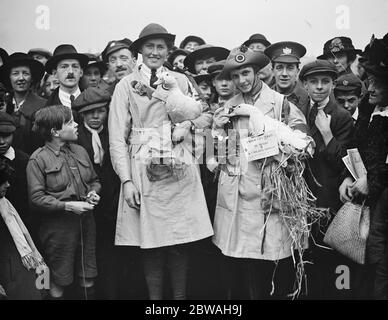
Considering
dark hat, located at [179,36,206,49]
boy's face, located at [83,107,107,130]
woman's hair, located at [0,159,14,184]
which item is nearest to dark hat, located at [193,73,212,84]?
dark hat, located at [179,36,206,49]

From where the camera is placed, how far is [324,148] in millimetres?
4367

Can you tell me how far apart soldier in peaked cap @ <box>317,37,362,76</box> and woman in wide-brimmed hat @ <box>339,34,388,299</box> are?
17 cm

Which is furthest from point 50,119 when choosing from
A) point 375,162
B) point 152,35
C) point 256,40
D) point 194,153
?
point 375,162

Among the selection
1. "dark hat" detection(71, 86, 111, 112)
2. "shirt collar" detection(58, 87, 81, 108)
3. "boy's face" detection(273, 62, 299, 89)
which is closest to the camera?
"dark hat" detection(71, 86, 111, 112)

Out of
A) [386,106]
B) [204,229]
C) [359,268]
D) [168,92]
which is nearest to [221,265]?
[204,229]

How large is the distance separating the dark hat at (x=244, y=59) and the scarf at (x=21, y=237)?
1963 millimetres

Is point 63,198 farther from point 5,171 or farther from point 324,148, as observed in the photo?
point 324,148

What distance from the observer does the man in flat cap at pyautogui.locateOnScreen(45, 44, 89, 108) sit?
444cm

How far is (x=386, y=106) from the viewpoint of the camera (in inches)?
167

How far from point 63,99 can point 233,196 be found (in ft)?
5.12

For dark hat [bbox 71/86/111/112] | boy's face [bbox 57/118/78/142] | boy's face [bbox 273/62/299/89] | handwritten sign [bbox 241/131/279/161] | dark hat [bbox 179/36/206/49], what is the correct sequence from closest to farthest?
handwritten sign [bbox 241/131/279/161] → boy's face [bbox 57/118/78/142] → dark hat [bbox 71/86/111/112] → boy's face [bbox 273/62/299/89] → dark hat [bbox 179/36/206/49]

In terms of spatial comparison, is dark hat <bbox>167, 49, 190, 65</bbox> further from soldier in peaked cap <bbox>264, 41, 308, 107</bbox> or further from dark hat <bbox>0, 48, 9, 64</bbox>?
dark hat <bbox>0, 48, 9, 64</bbox>
